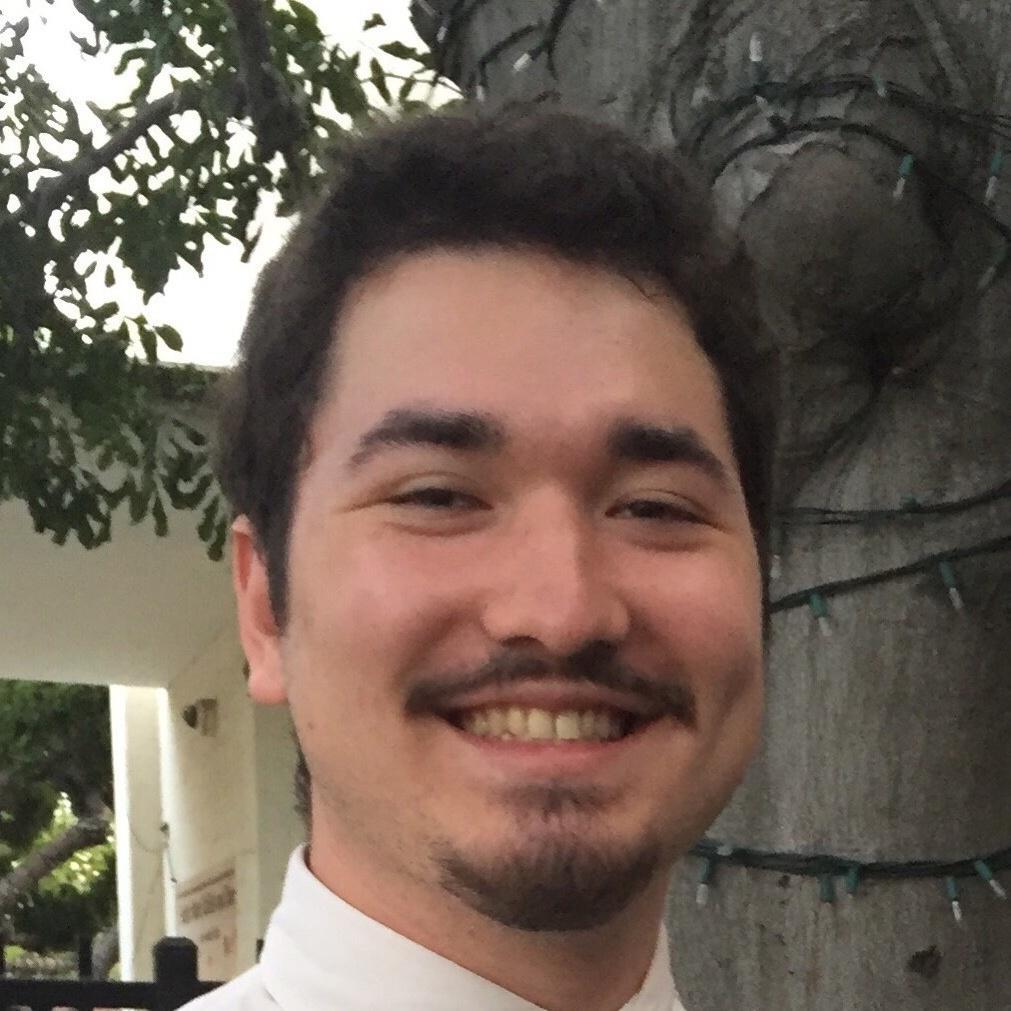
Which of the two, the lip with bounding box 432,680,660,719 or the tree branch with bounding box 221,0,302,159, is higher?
the tree branch with bounding box 221,0,302,159

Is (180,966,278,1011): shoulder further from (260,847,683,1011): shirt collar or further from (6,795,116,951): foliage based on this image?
(6,795,116,951): foliage

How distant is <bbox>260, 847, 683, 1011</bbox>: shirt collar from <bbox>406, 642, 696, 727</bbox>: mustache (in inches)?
4.2

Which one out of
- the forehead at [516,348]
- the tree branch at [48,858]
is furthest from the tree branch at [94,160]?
the tree branch at [48,858]

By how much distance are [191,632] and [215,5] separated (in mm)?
2546

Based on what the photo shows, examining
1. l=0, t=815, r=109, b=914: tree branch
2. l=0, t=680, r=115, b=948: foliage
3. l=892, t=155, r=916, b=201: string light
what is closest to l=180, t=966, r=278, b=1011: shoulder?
l=892, t=155, r=916, b=201: string light

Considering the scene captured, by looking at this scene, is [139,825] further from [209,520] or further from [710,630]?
[710,630]

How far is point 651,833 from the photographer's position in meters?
0.66

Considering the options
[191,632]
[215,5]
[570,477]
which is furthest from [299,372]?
[191,632]

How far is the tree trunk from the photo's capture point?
86cm

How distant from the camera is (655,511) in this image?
704 millimetres

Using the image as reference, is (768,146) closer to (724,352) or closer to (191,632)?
(724,352)

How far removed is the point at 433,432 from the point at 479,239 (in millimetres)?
117

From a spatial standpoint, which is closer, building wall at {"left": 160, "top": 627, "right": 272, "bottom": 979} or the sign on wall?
building wall at {"left": 160, "top": 627, "right": 272, "bottom": 979}

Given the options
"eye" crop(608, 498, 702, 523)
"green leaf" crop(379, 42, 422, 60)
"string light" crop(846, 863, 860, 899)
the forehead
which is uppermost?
"green leaf" crop(379, 42, 422, 60)
